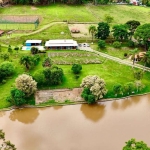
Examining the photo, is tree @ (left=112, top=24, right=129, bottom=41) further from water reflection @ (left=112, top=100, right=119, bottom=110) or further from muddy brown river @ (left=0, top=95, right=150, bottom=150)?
water reflection @ (left=112, top=100, right=119, bottom=110)

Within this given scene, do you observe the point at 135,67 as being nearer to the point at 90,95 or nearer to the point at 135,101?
the point at 135,101

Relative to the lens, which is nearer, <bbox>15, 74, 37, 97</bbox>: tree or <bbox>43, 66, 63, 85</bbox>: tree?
<bbox>15, 74, 37, 97</bbox>: tree

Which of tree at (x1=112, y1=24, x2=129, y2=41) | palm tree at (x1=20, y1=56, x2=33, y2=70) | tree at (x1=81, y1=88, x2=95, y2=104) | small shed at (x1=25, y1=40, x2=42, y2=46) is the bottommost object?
tree at (x1=81, y1=88, x2=95, y2=104)

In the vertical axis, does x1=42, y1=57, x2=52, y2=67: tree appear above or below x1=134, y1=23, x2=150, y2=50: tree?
below

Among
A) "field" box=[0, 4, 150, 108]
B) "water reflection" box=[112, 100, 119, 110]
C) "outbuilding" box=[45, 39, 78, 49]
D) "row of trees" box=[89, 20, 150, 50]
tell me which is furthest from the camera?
"outbuilding" box=[45, 39, 78, 49]

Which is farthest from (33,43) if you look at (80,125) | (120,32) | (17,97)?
(80,125)

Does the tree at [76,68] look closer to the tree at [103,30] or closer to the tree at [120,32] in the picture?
the tree at [103,30]

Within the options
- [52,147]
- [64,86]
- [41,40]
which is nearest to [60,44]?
[41,40]

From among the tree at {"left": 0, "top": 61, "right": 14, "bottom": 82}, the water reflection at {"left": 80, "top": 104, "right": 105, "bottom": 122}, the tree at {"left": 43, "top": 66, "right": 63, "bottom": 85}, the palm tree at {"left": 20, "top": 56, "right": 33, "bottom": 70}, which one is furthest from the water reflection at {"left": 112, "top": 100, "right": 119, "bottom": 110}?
the tree at {"left": 0, "top": 61, "right": 14, "bottom": 82}

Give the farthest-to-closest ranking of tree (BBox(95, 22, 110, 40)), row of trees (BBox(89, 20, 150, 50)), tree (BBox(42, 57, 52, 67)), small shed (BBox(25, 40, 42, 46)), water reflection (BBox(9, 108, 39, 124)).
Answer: tree (BBox(95, 22, 110, 40))
small shed (BBox(25, 40, 42, 46))
row of trees (BBox(89, 20, 150, 50))
tree (BBox(42, 57, 52, 67))
water reflection (BBox(9, 108, 39, 124))
